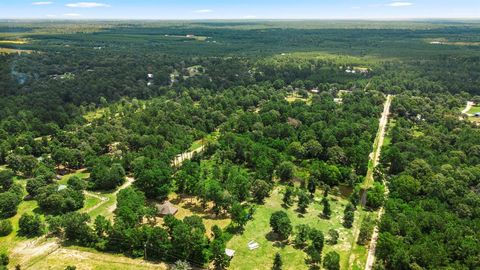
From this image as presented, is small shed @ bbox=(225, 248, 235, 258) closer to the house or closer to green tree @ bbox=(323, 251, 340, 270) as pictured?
green tree @ bbox=(323, 251, 340, 270)

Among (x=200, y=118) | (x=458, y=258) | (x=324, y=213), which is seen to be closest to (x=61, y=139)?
(x=200, y=118)

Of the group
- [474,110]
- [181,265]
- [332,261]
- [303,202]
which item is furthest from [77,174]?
[474,110]

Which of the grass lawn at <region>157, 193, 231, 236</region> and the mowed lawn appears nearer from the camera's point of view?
the mowed lawn

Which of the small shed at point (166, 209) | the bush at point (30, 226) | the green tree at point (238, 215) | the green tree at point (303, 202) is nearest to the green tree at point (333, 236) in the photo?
the green tree at point (303, 202)

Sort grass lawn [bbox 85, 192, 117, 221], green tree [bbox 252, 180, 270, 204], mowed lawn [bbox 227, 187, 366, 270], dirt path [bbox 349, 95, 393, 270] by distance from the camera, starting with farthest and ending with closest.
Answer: green tree [bbox 252, 180, 270, 204] → grass lawn [bbox 85, 192, 117, 221] → dirt path [bbox 349, 95, 393, 270] → mowed lawn [bbox 227, 187, 366, 270]

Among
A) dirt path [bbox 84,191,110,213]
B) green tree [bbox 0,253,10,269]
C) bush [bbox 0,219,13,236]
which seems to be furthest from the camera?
dirt path [bbox 84,191,110,213]

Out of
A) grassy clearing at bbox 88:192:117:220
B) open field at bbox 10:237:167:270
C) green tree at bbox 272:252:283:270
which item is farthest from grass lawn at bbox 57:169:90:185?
green tree at bbox 272:252:283:270

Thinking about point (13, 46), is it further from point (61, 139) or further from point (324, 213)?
point (324, 213)

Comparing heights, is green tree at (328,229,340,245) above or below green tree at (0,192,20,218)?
below
